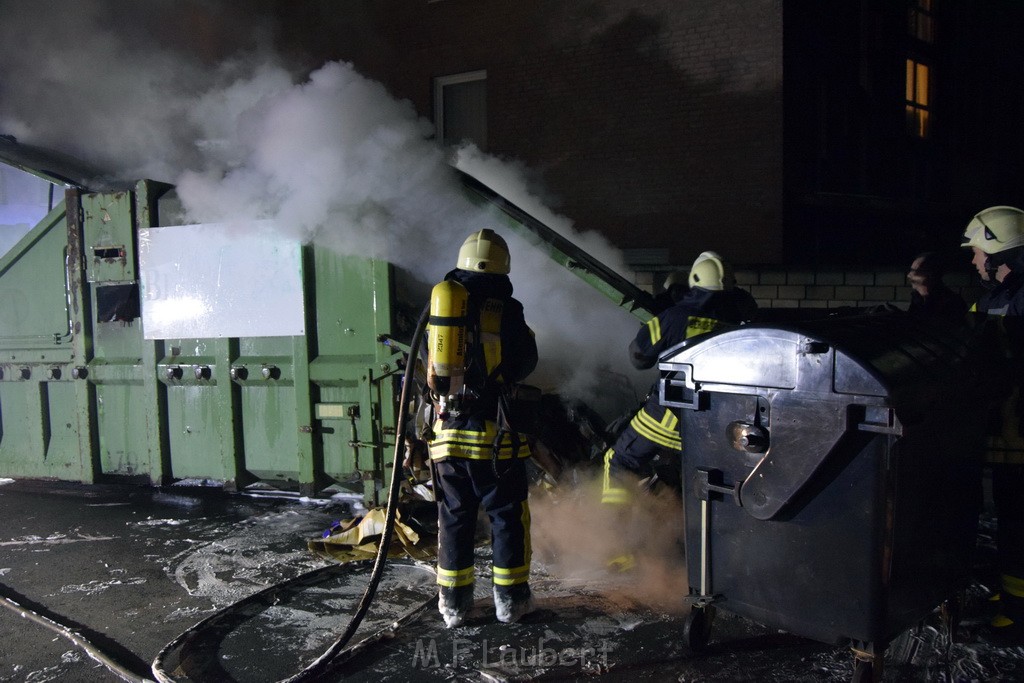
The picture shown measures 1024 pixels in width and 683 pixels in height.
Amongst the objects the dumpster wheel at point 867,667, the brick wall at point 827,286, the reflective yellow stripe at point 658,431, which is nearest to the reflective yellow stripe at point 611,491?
the reflective yellow stripe at point 658,431

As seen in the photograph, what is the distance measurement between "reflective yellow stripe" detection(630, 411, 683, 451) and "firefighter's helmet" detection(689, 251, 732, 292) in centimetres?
72

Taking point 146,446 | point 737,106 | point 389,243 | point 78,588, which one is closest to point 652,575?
point 389,243

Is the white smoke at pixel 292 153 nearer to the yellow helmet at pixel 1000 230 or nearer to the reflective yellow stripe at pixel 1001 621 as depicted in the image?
the yellow helmet at pixel 1000 230

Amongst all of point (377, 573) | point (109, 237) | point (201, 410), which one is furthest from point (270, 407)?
point (377, 573)

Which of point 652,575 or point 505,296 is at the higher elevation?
point 505,296

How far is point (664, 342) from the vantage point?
4066mm

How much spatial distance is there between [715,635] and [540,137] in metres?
7.32

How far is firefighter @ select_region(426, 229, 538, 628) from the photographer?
11.8ft

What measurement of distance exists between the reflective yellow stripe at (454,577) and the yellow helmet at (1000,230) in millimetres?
2890

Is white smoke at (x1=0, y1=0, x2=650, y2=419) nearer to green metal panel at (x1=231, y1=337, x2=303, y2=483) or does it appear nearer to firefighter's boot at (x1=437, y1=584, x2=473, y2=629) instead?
green metal panel at (x1=231, y1=337, x2=303, y2=483)

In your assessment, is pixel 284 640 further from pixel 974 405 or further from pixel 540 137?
pixel 540 137

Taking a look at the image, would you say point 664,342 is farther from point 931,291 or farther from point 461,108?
point 461,108

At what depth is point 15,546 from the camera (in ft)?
16.6

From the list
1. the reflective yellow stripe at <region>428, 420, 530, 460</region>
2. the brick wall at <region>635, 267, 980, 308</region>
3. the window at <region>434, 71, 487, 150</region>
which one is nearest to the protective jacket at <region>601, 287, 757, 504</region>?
the reflective yellow stripe at <region>428, 420, 530, 460</region>
